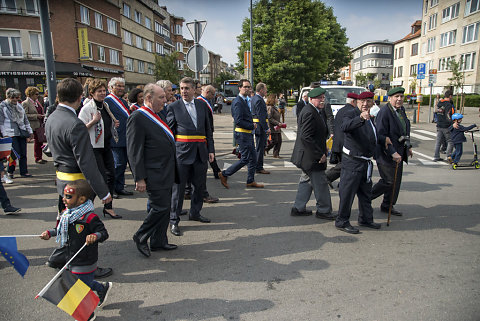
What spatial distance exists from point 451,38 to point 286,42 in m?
22.2

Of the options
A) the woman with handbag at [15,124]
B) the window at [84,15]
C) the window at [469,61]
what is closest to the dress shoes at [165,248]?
the woman with handbag at [15,124]

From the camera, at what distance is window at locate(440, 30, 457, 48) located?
129 ft

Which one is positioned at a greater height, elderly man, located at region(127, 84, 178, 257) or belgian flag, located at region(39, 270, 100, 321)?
elderly man, located at region(127, 84, 178, 257)

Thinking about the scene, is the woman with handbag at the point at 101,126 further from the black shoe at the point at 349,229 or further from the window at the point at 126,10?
the window at the point at 126,10

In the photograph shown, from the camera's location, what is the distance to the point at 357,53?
95625 millimetres

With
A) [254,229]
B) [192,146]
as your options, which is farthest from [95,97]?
[254,229]

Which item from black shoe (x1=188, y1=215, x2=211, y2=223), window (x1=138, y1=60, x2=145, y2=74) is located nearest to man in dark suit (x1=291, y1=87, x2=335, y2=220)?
black shoe (x1=188, y1=215, x2=211, y2=223)

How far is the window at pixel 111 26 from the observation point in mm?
33031

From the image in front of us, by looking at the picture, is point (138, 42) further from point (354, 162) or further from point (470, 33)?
point (354, 162)

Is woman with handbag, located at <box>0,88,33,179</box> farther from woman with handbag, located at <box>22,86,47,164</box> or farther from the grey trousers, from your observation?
the grey trousers

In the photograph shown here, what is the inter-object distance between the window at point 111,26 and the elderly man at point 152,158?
1330 inches

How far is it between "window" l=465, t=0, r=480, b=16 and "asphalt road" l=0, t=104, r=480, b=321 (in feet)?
130

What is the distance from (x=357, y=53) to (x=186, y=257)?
102748 millimetres

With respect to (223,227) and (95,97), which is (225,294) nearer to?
(223,227)
